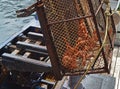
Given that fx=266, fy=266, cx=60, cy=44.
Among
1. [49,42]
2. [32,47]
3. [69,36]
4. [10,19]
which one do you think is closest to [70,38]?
[69,36]

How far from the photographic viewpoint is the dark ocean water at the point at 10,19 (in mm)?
11425

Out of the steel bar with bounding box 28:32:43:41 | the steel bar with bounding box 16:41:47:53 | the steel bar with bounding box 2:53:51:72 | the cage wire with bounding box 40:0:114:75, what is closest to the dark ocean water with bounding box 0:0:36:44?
the steel bar with bounding box 28:32:43:41

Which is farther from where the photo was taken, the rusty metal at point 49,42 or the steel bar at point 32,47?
the steel bar at point 32,47

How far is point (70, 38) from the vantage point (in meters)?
4.06

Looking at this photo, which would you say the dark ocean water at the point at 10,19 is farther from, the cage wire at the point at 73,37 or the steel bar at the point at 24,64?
the cage wire at the point at 73,37

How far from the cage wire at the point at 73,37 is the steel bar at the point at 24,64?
0.78 m

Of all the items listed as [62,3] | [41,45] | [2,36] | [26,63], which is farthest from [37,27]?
[2,36]

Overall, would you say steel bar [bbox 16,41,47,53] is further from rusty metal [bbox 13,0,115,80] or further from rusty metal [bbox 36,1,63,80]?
rusty metal [bbox 36,1,63,80]

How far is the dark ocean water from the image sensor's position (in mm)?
11425

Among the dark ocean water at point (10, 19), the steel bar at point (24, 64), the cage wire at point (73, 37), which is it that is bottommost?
the dark ocean water at point (10, 19)

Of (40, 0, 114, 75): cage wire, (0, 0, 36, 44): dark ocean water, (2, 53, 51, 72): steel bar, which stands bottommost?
(0, 0, 36, 44): dark ocean water

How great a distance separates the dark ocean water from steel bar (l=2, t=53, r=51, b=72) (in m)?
5.32

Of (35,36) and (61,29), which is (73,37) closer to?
(61,29)

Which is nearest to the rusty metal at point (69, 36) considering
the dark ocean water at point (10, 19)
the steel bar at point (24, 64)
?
the steel bar at point (24, 64)
